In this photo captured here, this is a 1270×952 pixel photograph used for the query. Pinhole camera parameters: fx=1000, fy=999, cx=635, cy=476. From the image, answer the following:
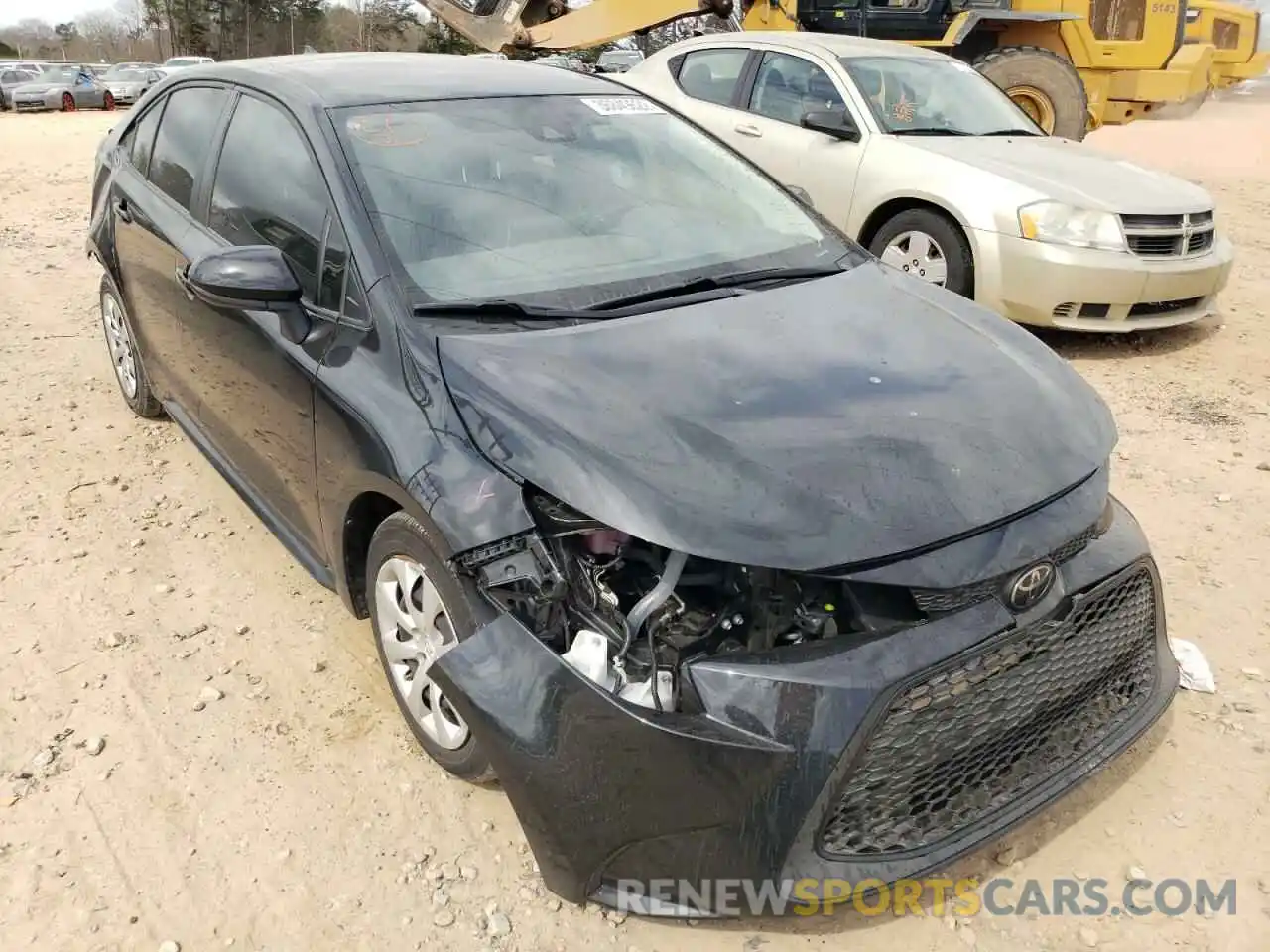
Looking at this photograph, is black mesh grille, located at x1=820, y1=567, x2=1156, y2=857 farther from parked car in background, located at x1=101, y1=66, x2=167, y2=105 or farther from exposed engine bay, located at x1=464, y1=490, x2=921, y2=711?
parked car in background, located at x1=101, y1=66, x2=167, y2=105

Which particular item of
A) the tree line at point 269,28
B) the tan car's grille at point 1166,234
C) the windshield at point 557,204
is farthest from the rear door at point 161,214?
the tree line at point 269,28

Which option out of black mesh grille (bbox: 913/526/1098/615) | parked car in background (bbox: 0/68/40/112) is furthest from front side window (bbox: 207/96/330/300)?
parked car in background (bbox: 0/68/40/112)

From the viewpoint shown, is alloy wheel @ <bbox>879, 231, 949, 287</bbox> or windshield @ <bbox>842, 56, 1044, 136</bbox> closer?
alloy wheel @ <bbox>879, 231, 949, 287</bbox>

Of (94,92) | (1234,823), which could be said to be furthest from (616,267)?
(94,92)

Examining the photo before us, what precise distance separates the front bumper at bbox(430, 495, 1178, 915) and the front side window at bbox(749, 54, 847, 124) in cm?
513

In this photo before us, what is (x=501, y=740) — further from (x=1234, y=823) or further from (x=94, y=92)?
(x=94, y=92)

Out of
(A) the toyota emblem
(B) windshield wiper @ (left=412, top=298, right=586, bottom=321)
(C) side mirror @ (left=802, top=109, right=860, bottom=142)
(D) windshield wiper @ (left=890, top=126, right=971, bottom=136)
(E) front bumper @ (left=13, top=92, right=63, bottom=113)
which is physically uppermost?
(C) side mirror @ (left=802, top=109, right=860, bottom=142)

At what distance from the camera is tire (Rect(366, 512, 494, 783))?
220 cm

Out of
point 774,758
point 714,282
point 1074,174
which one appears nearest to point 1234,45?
point 1074,174

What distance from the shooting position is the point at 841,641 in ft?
6.28

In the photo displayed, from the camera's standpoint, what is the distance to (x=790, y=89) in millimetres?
6672

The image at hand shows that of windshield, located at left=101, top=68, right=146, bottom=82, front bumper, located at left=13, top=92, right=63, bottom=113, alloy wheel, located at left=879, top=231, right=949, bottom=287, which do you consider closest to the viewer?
alloy wheel, located at left=879, top=231, right=949, bottom=287

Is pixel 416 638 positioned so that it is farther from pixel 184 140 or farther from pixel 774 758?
pixel 184 140

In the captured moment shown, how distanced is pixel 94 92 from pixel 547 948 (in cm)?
3364
